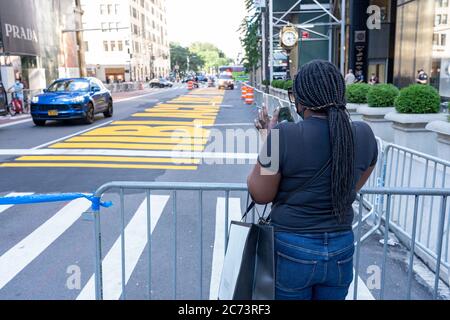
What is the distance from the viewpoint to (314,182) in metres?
2.07

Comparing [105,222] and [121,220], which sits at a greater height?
[121,220]

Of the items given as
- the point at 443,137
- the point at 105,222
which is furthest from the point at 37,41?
the point at 443,137

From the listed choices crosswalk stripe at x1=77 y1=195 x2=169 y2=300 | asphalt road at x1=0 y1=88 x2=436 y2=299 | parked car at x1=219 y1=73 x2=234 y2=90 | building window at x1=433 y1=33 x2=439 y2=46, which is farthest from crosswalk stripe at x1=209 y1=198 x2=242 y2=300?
parked car at x1=219 y1=73 x2=234 y2=90

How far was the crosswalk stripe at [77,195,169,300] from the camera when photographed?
160 inches

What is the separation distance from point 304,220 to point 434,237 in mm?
3200

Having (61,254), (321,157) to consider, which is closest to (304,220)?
(321,157)

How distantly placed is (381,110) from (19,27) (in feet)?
82.5

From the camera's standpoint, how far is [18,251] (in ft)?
16.5

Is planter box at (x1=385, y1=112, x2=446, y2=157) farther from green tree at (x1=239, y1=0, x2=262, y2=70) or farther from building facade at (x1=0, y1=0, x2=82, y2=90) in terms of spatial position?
green tree at (x1=239, y1=0, x2=262, y2=70)

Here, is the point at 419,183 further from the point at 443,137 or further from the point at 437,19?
the point at 437,19

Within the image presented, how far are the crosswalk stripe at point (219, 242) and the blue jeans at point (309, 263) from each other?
1.28 meters

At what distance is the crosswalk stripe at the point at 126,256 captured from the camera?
13.4ft

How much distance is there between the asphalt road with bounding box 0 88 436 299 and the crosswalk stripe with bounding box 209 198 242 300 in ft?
0.04
